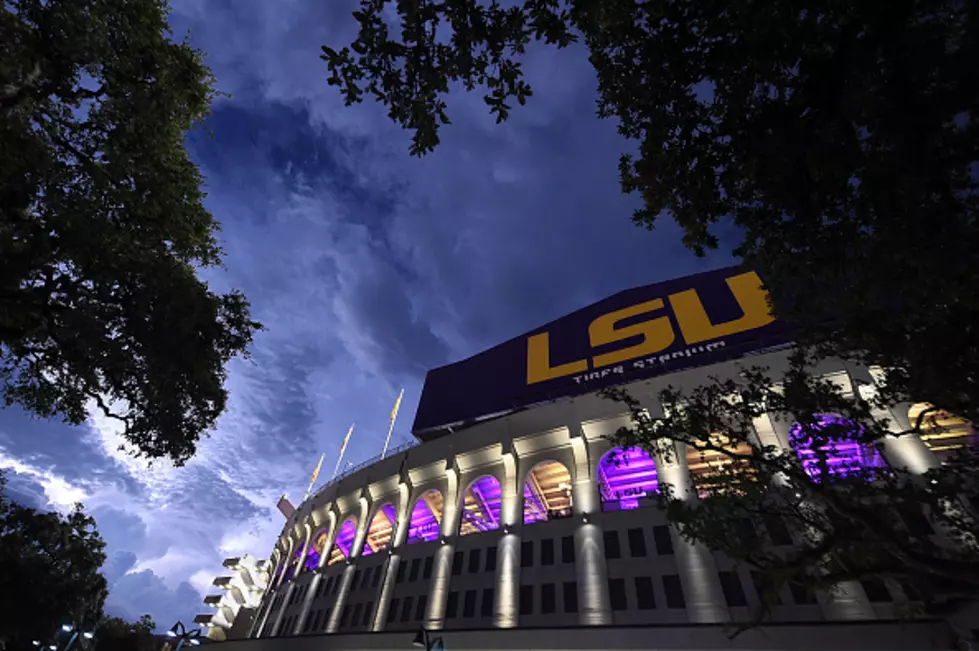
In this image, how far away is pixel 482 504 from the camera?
33.7 metres

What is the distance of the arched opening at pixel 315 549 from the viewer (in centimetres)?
4203

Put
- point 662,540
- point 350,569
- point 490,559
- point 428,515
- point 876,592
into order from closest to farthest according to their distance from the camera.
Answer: point 876,592 → point 662,540 → point 490,559 → point 350,569 → point 428,515

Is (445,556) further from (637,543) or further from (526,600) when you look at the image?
(637,543)

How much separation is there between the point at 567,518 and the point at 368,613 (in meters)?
16.6

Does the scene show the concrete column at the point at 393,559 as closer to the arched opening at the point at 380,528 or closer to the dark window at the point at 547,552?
the arched opening at the point at 380,528

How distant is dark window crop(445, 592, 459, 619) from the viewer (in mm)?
25337

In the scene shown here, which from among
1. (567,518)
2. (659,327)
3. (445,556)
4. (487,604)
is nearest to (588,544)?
(567,518)

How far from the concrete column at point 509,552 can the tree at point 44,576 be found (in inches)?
1028

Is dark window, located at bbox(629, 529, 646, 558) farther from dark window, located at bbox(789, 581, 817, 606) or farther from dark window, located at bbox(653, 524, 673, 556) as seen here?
dark window, located at bbox(789, 581, 817, 606)

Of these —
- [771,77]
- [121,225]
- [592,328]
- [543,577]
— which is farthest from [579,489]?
Result: [121,225]

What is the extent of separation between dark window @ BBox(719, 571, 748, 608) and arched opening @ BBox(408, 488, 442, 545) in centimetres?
2152

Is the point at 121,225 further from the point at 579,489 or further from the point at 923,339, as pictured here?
the point at 579,489

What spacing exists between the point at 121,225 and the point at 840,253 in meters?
18.3

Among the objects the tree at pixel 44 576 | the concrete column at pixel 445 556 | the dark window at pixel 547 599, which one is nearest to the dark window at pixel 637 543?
the dark window at pixel 547 599
